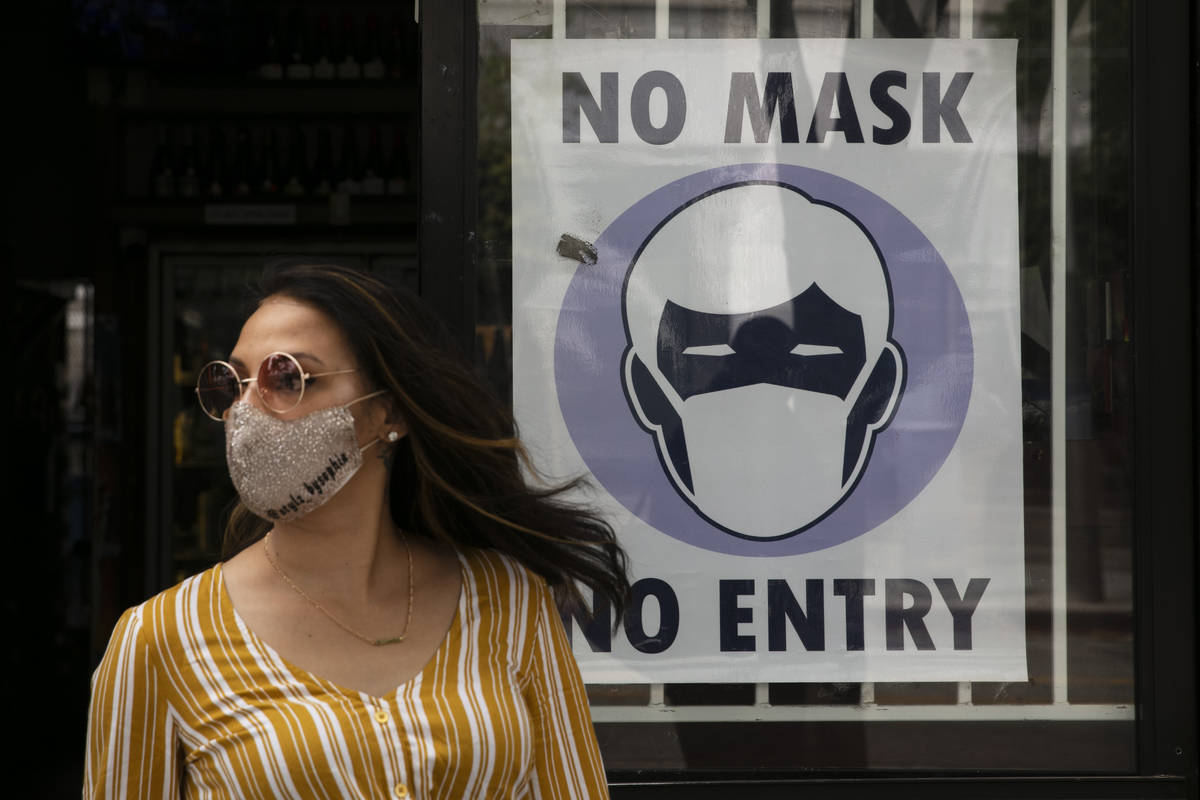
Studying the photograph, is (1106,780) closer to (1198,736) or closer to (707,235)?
(1198,736)

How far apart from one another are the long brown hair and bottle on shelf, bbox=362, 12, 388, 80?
4414mm

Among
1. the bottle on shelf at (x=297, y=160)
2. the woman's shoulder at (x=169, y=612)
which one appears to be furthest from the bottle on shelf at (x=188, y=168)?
the woman's shoulder at (x=169, y=612)

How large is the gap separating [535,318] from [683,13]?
723 millimetres

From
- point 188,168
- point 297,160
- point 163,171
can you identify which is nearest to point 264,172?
point 297,160

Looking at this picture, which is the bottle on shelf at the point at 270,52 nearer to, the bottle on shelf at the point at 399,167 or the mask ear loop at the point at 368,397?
the bottle on shelf at the point at 399,167

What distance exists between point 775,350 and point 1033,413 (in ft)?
1.86

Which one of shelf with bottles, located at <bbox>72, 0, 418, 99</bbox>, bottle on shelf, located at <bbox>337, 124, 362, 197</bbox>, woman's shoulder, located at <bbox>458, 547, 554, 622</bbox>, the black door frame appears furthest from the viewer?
bottle on shelf, located at <bbox>337, 124, 362, 197</bbox>

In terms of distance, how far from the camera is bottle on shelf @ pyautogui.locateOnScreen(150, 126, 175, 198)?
6.32m

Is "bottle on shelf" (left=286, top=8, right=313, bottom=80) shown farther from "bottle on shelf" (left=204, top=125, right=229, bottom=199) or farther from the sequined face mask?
the sequined face mask

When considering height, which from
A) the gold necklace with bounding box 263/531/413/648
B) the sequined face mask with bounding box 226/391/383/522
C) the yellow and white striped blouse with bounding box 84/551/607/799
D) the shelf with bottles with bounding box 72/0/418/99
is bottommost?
the yellow and white striped blouse with bounding box 84/551/607/799

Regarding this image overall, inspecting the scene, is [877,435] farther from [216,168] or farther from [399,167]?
[216,168]

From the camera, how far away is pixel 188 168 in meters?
6.37

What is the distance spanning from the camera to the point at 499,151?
2775 mm

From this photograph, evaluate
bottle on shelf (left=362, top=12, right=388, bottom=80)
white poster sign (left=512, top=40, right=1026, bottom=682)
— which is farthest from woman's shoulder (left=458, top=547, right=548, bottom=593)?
bottle on shelf (left=362, top=12, right=388, bottom=80)
